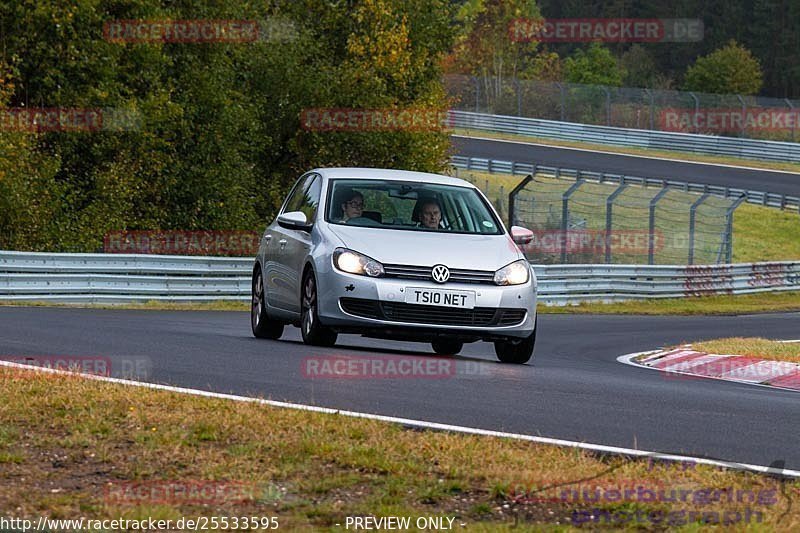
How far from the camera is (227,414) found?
7.66m

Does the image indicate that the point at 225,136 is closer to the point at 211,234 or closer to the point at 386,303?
the point at 211,234

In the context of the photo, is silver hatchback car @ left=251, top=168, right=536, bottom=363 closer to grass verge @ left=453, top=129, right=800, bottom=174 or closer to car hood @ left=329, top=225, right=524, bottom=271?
car hood @ left=329, top=225, right=524, bottom=271

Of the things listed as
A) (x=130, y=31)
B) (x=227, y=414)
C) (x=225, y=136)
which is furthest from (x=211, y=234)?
(x=227, y=414)

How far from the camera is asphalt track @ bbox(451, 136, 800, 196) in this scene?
169ft

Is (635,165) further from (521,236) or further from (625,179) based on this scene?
(521,236)

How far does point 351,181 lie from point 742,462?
6067 millimetres

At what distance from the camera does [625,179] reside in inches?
1956

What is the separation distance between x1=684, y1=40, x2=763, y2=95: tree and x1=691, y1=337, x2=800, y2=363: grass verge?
63290 millimetres

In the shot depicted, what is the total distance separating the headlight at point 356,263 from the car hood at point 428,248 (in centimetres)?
5

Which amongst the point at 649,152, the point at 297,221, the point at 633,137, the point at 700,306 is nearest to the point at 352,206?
the point at 297,221

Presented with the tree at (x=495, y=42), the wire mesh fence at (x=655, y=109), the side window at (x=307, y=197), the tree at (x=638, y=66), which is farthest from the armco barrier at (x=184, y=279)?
the tree at (x=638, y=66)

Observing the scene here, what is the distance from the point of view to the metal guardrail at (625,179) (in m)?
48.4

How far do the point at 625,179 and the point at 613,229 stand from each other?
903 centimetres

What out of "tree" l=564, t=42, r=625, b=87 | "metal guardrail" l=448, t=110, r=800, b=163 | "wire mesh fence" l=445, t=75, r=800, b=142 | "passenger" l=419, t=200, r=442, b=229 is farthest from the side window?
"tree" l=564, t=42, r=625, b=87
